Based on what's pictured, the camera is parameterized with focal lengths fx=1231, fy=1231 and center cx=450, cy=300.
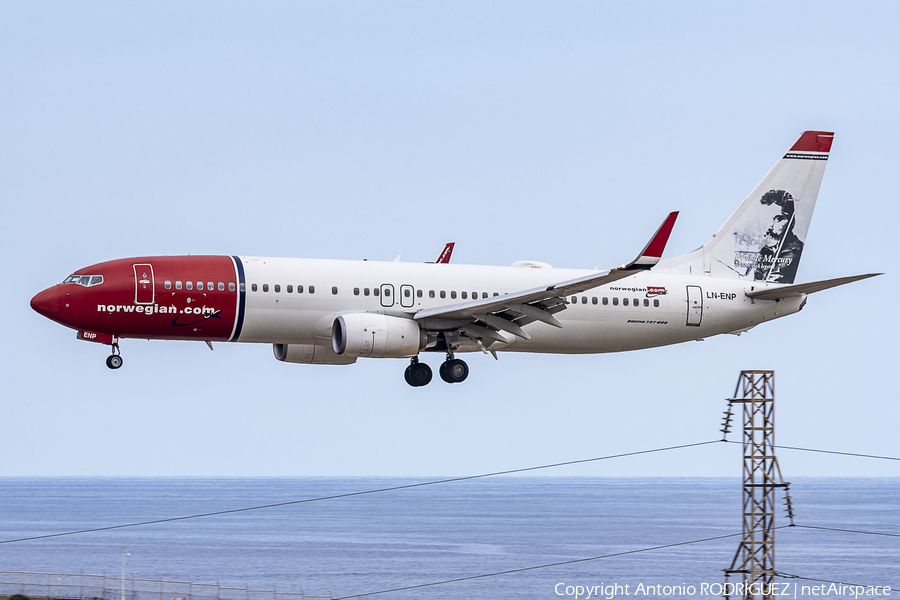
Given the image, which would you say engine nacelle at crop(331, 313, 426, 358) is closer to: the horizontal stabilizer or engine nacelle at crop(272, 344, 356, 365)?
engine nacelle at crop(272, 344, 356, 365)

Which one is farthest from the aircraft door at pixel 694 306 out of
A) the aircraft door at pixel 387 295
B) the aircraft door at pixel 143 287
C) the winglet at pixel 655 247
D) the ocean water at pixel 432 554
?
the ocean water at pixel 432 554

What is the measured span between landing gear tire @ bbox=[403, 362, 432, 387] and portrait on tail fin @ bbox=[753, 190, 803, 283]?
55.4 ft

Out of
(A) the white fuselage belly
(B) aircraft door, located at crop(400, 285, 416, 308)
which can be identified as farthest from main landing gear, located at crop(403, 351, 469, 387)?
(B) aircraft door, located at crop(400, 285, 416, 308)

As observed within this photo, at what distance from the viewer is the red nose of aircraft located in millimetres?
44188

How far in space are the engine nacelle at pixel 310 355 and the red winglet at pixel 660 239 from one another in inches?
567

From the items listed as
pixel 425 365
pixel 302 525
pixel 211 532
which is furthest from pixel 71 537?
pixel 425 365

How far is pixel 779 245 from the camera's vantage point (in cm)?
5766

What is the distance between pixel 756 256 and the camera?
57.0m

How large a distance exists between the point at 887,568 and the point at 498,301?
100 meters

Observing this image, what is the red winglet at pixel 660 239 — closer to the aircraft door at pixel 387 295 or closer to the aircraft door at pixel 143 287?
the aircraft door at pixel 387 295

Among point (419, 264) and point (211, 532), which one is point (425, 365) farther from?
point (211, 532)

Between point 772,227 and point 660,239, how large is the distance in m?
19.0

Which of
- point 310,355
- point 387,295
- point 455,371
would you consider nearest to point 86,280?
point 310,355

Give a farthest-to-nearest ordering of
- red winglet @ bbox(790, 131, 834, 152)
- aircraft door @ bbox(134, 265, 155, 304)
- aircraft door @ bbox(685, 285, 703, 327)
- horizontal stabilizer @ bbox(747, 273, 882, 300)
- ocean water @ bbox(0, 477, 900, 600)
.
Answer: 1. ocean water @ bbox(0, 477, 900, 600)
2. red winglet @ bbox(790, 131, 834, 152)
3. aircraft door @ bbox(685, 285, 703, 327)
4. horizontal stabilizer @ bbox(747, 273, 882, 300)
5. aircraft door @ bbox(134, 265, 155, 304)
